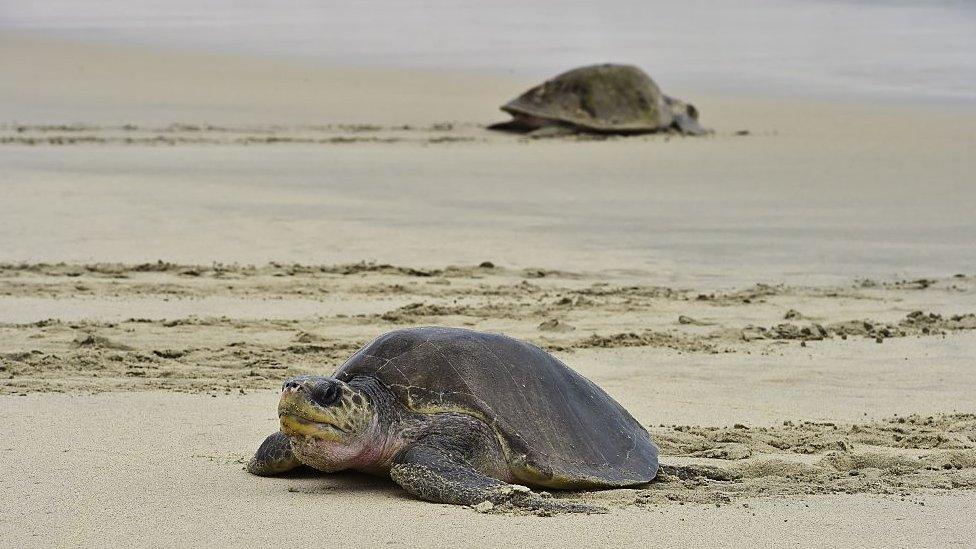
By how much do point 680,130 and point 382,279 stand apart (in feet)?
29.3

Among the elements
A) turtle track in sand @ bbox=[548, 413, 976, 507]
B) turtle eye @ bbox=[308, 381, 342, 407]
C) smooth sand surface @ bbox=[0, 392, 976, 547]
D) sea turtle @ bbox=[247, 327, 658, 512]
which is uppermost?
turtle eye @ bbox=[308, 381, 342, 407]

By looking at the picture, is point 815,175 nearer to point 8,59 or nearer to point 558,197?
point 558,197

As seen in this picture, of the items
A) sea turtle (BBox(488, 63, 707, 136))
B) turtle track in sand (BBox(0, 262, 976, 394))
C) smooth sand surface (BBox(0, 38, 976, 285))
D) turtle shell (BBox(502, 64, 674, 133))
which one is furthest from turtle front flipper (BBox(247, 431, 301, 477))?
turtle shell (BBox(502, 64, 674, 133))

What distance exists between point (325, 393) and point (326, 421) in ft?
0.26

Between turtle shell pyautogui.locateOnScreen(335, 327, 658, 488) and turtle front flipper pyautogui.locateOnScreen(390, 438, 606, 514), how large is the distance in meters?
0.17

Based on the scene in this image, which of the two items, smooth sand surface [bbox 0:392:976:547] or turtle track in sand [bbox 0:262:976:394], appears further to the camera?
turtle track in sand [bbox 0:262:976:394]

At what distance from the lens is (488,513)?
3887 millimetres

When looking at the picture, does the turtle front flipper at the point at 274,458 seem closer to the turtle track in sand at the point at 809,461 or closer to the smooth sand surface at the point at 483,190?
the turtle track in sand at the point at 809,461

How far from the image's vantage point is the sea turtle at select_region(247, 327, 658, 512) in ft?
13.1

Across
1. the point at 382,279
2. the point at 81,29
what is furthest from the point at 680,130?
the point at 81,29

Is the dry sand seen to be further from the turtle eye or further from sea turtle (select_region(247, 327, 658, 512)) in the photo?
the turtle eye

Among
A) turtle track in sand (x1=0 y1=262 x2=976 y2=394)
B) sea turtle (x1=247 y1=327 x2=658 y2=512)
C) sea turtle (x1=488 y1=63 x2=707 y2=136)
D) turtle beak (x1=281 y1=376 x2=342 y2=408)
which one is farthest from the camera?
sea turtle (x1=488 y1=63 x2=707 y2=136)

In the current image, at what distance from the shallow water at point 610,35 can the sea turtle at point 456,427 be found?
15786mm

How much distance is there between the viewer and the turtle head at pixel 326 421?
392 cm
